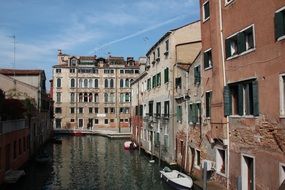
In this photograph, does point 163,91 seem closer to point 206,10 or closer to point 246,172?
point 206,10

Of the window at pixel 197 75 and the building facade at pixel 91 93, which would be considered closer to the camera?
the window at pixel 197 75

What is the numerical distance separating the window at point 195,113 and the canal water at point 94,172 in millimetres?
4047

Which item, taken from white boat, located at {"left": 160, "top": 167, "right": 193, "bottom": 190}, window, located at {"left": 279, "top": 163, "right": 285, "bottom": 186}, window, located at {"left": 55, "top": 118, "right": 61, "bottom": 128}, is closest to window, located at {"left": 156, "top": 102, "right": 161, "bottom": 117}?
white boat, located at {"left": 160, "top": 167, "right": 193, "bottom": 190}

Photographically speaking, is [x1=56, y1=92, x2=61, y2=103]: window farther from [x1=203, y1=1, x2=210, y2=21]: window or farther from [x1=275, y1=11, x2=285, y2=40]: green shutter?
[x1=275, y1=11, x2=285, y2=40]: green shutter

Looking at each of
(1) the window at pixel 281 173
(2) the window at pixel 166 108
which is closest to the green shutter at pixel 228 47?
(1) the window at pixel 281 173

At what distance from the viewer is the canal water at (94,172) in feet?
79.8

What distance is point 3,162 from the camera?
22141 millimetres

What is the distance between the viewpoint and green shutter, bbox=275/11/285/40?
516 inches

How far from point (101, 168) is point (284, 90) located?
2077cm

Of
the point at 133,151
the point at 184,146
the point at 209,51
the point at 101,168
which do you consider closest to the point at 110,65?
the point at 133,151

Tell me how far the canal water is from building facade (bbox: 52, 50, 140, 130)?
33120 millimetres

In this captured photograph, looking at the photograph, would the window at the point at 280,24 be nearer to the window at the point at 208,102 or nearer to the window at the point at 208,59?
the window at the point at 208,59

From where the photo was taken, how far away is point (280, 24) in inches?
519

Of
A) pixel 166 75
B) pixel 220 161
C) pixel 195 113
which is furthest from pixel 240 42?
pixel 166 75
